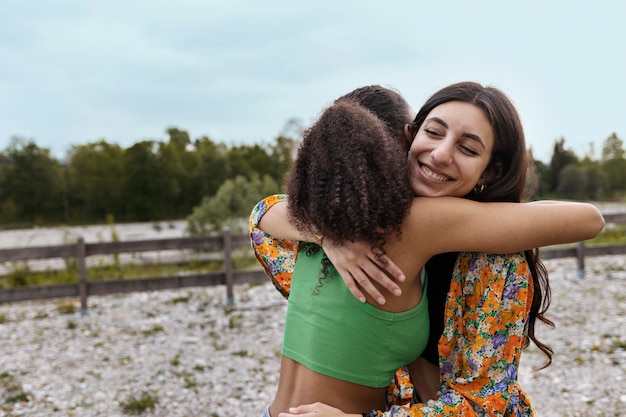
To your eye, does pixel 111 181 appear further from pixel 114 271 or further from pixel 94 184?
pixel 114 271

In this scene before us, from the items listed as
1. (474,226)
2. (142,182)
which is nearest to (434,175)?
(474,226)

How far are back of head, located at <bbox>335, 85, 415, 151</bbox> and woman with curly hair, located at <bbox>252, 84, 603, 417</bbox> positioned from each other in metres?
0.13

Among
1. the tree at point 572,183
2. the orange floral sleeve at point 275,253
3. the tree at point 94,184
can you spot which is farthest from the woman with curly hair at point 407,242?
the tree at point 94,184

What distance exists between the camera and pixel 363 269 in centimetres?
126

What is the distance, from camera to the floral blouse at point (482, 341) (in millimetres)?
1303

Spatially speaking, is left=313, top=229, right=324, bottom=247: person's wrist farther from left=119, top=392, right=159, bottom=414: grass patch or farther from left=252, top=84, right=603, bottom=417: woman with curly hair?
left=119, top=392, right=159, bottom=414: grass patch

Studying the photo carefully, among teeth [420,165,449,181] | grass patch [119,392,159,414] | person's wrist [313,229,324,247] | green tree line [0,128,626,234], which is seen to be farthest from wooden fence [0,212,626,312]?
green tree line [0,128,626,234]

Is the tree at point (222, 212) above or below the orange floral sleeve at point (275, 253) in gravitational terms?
below

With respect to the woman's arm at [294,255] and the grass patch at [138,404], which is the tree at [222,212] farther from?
the woman's arm at [294,255]

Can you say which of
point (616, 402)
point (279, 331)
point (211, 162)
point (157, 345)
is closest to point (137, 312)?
point (157, 345)

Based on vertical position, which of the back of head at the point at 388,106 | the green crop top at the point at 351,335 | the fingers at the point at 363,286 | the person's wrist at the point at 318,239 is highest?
the back of head at the point at 388,106

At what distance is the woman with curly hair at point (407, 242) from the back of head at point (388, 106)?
0.13m

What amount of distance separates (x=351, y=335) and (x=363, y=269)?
0.16m

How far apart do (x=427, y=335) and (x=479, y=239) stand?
29 cm
